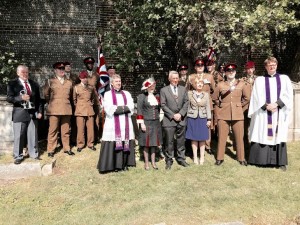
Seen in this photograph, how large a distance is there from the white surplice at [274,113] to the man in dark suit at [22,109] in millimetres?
4448

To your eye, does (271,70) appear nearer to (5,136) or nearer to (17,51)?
(5,136)

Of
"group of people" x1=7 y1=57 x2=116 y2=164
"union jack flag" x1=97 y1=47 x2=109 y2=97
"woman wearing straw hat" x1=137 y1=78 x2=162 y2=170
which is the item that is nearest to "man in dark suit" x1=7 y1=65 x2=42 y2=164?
"group of people" x1=7 y1=57 x2=116 y2=164

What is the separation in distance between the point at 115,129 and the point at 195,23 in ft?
11.2

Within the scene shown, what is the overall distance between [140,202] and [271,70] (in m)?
3.68

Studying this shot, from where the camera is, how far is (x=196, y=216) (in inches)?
190

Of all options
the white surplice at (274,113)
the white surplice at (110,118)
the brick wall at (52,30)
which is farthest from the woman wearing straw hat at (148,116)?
the brick wall at (52,30)

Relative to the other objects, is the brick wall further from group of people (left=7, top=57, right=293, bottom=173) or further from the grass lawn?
the grass lawn

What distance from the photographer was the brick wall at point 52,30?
426 inches

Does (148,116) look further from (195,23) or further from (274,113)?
(195,23)

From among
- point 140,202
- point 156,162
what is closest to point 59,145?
point 156,162

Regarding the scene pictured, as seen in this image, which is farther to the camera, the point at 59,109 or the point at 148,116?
the point at 59,109

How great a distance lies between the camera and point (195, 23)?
26.2ft

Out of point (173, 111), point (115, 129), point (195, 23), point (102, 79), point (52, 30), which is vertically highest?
point (52, 30)

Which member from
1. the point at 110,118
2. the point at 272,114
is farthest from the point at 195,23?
the point at 110,118
